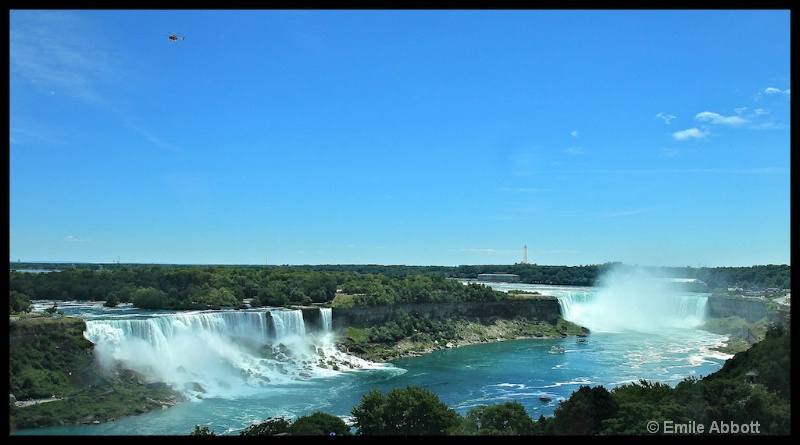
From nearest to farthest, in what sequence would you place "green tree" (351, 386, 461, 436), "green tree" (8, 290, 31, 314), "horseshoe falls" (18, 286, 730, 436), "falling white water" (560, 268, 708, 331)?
1. "green tree" (351, 386, 461, 436)
2. "horseshoe falls" (18, 286, 730, 436)
3. "green tree" (8, 290, 31, 314)
4. "falling white water" (560, 268, 708, 331)

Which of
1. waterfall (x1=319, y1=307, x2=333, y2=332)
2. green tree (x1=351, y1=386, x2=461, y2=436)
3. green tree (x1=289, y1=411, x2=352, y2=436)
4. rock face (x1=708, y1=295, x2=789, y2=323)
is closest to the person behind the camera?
green tree (x1=289, y1=411, x2=352, y2=436)

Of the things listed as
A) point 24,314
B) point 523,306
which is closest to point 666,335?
point 523,306

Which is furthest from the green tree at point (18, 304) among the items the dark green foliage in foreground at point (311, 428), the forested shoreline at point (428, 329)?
the dark green foliage in foreground at point (311, 428)

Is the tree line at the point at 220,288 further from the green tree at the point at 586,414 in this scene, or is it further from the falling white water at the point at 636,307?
the green tree at the point at 586,414

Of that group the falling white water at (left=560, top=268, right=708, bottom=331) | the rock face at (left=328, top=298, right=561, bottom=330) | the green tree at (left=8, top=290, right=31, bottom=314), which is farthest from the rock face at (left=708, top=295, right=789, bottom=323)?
the green tree at (left=8, top=290, right=31, bottom=314)

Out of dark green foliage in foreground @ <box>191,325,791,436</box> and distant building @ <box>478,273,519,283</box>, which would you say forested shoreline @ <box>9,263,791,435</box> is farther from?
distant building @ <box>478,273,519,283</box>

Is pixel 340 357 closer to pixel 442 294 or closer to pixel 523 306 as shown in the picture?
pixel 442 294
